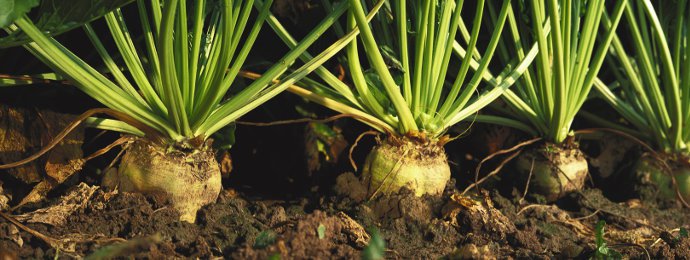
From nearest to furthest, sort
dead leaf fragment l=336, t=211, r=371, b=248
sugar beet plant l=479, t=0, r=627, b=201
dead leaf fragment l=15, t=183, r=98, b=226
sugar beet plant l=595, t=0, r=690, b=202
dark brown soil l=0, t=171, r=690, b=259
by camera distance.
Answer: dark brown soil l=0, t=171, r=690, b=259, dead leaf fragment l=15, t=183, r=98, b=226, dead leaf fragment l=336, t=211, r=371, b=248, sugar beet plant l=479, t=0, r=627, b=201, sugar beet plant l=595, t=0, r=690, b=202

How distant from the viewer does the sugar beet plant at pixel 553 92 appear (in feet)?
8.75

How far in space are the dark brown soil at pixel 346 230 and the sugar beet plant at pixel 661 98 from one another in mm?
304

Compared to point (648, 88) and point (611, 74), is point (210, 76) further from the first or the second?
point (611, 74)

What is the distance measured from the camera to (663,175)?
2.96m

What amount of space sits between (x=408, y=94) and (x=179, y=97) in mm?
730

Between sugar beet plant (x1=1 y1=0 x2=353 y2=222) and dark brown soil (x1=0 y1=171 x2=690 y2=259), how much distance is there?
0.24 ft

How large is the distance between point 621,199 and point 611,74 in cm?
62

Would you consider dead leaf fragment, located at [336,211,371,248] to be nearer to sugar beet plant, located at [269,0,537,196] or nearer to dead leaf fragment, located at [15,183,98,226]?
sugar beet plant, located at [269,0,537,196]

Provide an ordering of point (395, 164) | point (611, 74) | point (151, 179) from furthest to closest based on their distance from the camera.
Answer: point (611, 74) → point (395, 164) → point (151, 179)

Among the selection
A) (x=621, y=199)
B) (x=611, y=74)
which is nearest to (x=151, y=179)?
(x=621, y=199)

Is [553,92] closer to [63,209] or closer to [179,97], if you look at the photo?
[179,97]

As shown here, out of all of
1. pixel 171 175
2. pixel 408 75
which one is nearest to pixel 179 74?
pixel 171 175

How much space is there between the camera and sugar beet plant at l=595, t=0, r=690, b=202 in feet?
9.46

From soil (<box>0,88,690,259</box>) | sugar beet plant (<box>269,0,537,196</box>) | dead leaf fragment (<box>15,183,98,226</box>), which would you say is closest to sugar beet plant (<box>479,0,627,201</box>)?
soil (<box>0,88,690,259</box>)
